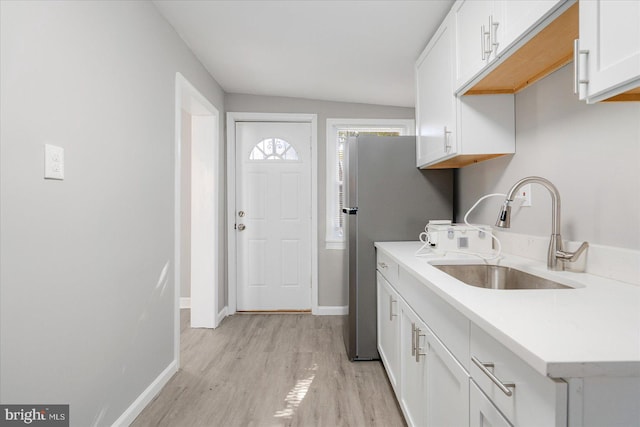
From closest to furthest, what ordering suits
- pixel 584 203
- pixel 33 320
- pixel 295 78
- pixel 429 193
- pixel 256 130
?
1. pixel 33 320
2. pixel 584 203
3. pixel 429 193
4. pixel 295 78
5. pixel 256 130

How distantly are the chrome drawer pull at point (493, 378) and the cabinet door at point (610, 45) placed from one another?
74 centimetres

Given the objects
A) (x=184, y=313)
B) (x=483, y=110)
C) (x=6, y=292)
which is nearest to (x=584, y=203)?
(x=483, y=110)

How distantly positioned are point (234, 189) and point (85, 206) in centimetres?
219

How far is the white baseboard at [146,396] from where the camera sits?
5.69 feet

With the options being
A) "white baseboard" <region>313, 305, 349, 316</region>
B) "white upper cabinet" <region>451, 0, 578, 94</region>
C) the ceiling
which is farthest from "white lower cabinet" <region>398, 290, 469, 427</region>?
"white baseboard" <region>313, 305, 349, 316</region>

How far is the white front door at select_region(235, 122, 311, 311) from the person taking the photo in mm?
3658

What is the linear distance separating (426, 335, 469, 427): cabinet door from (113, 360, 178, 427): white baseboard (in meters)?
1.48

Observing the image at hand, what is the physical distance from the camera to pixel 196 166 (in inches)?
128

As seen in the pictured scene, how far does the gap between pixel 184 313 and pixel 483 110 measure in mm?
3494

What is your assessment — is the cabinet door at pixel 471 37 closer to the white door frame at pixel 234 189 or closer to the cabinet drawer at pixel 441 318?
the cabinet drawer at pixel 441 318

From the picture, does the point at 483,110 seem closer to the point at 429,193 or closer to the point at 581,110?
the point at 581,110

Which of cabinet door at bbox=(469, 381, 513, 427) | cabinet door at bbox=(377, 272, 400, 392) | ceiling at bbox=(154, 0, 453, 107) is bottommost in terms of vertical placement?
cabinet door at bbox=(377, 272, 400, 392)

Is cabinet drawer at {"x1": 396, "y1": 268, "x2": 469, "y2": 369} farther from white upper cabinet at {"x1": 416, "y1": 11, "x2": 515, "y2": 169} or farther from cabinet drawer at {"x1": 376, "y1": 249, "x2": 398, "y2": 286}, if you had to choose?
white upper cabinet at {"x1": 416, "y1": 11, "x2": 515, "y2": 169}

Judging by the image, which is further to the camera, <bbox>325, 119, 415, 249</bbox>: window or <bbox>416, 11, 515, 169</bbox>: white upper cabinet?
<bbox>325, 119, 415, 249</bbox>: window
